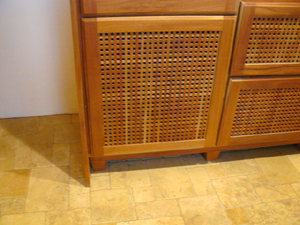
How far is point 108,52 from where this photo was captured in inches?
46.5

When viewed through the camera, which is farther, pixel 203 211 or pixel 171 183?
pixel 171 183

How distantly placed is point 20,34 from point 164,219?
118 centimetres

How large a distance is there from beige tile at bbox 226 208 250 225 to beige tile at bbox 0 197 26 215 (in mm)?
844

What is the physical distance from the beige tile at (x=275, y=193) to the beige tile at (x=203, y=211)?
0.21 metres

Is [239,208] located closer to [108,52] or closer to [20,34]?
[108,52]

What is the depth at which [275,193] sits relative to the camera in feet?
4.62

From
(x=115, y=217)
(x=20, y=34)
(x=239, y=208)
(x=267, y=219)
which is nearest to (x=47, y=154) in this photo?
(x=115, y=217)

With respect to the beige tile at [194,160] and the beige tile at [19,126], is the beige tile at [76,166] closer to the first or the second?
the beige tile at [19,126]

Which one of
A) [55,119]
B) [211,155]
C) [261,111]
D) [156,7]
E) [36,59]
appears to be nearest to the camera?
[156,7]

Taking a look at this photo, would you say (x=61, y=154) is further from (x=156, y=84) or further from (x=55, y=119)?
(x=156, y=84)

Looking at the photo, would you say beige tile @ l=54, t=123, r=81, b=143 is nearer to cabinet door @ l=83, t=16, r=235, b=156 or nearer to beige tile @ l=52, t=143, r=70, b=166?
beige tile @ l=52, t=143, r=70, b=166

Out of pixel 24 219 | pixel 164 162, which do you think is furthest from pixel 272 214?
pixel 24 219

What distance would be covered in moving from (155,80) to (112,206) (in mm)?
551

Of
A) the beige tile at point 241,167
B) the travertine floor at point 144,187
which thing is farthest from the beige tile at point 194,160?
the beige tile at point 241,167
